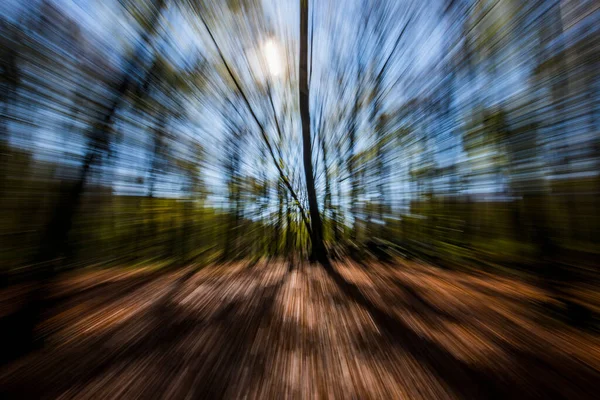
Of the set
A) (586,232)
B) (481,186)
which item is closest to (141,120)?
(481,186)

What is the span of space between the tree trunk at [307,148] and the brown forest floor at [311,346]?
0.75 meters

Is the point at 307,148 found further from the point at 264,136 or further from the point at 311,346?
the point at 311,346

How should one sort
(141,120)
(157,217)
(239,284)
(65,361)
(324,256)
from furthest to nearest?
(324,256), (157,217), (239,284), (141,120), (65,361)

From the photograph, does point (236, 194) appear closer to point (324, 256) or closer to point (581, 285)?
point (324, 256)

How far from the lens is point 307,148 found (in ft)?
4.55

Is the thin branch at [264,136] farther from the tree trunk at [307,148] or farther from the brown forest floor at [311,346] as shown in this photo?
the brown forest floor at [311,346]

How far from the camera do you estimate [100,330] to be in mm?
451

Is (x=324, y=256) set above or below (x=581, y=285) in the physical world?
below

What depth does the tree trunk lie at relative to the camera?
1.16 meters

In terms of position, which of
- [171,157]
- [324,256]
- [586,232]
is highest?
[171,157]

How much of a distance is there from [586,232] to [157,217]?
123cm

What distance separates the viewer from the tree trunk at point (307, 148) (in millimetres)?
1161

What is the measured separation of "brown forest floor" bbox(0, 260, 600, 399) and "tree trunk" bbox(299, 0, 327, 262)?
747 mm

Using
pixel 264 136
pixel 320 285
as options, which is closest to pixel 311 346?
pixel 320 285
